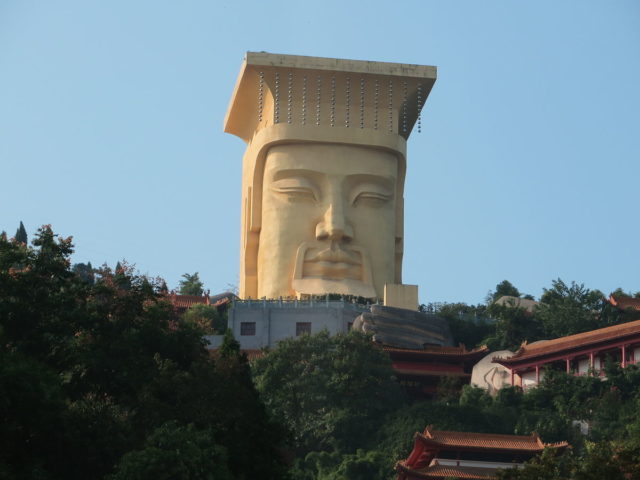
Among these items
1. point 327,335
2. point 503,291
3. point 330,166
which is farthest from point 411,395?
point 503,291

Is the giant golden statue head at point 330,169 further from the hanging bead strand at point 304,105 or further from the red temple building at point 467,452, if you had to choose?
the red temple building at point 467,452

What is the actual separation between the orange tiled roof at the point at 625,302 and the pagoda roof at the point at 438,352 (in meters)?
5.88

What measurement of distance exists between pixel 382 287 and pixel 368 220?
2.06 metres

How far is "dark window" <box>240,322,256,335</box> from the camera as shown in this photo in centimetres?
4575

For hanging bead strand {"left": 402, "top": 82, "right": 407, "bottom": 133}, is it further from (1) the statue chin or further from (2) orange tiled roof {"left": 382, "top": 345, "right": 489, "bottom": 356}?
(2) orange tiled roof {"left": 382, "top": 345, "right": 489, "bottom": 356}

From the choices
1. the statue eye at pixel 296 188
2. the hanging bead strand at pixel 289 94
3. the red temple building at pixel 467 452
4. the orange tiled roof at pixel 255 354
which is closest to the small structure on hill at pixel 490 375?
the orange tiled roof at pixel 255 354

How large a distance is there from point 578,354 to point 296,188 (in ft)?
33.1

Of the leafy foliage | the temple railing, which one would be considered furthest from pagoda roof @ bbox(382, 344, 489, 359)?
the leafy foliage

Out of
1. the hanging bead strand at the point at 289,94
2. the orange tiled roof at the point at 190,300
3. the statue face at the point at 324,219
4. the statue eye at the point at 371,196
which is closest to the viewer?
the hanging bead strand at the point at 289,94

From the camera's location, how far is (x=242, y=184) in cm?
5175

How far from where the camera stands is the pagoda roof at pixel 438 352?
1722 inches

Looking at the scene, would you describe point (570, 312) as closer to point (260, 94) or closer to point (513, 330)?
point (513, 330)

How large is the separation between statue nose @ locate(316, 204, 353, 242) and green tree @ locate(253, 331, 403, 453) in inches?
233

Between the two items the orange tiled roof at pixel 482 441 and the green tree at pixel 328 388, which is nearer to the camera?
the orange tiled roof at pixel 482 441
